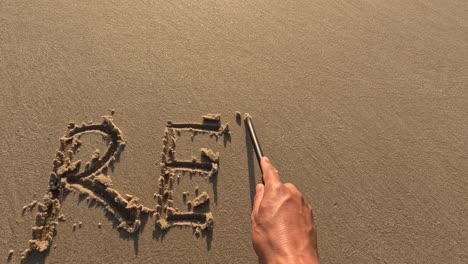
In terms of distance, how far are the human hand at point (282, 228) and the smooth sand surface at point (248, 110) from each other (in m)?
0.34

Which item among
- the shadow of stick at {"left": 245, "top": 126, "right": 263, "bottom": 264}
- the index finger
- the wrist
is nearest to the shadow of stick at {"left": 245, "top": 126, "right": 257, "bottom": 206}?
the shadow of stick at {"left": 245, "top": 126, "right": 263, "bottom": 264}

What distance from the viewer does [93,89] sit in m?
1.72

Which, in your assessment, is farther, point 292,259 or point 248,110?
point 248,110

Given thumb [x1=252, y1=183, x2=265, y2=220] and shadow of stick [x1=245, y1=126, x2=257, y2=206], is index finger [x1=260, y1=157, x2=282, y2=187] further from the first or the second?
shadow of stick [x1=245, y1=126, x2=257, y2=206]

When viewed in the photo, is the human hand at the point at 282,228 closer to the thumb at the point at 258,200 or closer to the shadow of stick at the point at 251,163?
the thumb at the point at 258,200

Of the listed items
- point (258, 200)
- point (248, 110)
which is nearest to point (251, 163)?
point (248, 110)

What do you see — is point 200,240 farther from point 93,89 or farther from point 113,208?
point 93,89

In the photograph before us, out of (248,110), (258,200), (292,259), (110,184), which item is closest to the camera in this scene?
(292,259)

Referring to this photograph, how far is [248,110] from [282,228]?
755 mm

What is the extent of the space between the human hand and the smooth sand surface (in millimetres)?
335

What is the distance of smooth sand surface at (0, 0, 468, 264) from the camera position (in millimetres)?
1449

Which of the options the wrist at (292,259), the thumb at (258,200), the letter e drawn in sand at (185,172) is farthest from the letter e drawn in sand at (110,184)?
the wrist at (292,259)

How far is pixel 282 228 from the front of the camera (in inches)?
43.0

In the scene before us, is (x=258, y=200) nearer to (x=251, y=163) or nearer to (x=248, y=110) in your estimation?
(x=251, y=163)
